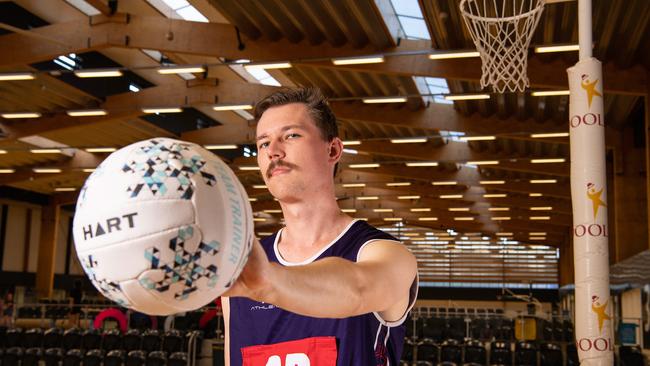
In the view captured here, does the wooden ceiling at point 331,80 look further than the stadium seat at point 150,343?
No

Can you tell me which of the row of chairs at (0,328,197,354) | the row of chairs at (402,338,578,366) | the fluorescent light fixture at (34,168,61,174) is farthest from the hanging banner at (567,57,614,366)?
the fluorescent light fixture at (34,168,61,174)

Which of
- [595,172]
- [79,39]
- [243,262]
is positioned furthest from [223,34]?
[243,262]

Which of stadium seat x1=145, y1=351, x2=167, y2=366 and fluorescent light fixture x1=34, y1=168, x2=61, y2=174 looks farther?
fluorescent light fixture x1=34, y1=168, x2=61, y2=174

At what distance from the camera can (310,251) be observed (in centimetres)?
271

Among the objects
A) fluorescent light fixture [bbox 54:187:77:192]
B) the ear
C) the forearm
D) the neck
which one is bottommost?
the forearm

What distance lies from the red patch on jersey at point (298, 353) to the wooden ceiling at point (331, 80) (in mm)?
9818

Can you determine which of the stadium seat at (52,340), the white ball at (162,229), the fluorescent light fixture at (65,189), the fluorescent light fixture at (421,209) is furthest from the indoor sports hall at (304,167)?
the fluorescent light fixture at (65,189)

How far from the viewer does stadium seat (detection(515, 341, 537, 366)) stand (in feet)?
46.6

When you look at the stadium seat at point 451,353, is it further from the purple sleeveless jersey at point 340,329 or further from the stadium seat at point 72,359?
the purple sleeveless jersey at point 340,329

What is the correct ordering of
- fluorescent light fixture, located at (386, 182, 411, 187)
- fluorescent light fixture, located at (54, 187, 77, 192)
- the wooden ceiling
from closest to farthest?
the wooden ceiling
fluorescent light fixture, located at (386, 182, 411, 187)
fluorescent light fixture, located at (54, 187, 77, 192)

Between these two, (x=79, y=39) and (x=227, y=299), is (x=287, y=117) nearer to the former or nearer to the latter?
(x=227, y=299)

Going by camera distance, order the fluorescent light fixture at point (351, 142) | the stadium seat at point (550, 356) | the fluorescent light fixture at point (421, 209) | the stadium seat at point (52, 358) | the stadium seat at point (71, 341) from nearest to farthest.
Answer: the stadium seat at point (550, 356) < the stadium seat at point (52, 358) < the stadium seat at point (71, 341) < the fluorescent light fixture at point (351, 142) < the fluorescent light fixture at point (421, 209)

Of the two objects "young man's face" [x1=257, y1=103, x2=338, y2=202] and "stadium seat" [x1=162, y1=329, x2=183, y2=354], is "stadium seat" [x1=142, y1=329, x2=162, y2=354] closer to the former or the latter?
"stadium seat" [x1=162, y1=329, x2=183, y2=354]

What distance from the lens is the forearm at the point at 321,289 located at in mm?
1645
